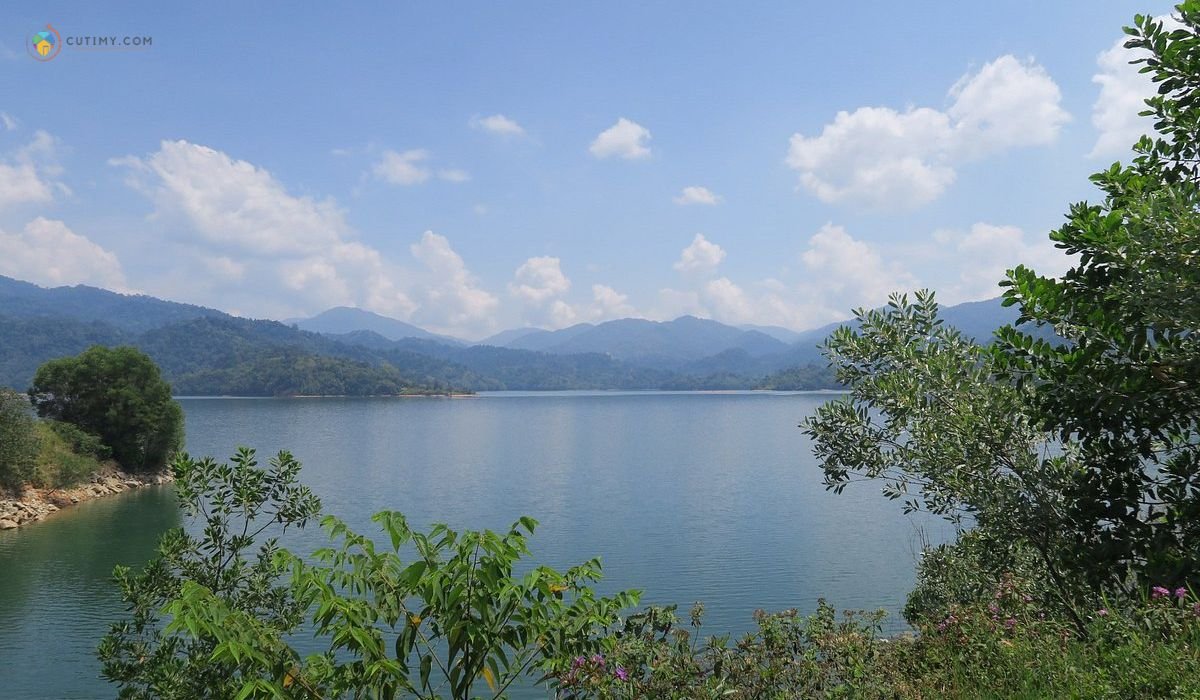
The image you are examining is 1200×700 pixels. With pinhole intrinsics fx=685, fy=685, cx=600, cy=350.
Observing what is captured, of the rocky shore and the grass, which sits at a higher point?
the grass

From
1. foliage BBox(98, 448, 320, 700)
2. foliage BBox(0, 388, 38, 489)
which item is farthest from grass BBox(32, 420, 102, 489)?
foliage BBox(98, 448, 320, 700)

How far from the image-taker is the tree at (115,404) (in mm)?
56406

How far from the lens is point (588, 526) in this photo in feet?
132

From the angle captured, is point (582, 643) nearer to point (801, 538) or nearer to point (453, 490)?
point (801, 538)

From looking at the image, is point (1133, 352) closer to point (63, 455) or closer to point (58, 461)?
point (58, 461)

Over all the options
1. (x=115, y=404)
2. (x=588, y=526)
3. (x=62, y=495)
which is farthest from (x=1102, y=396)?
(x=115, y=404)

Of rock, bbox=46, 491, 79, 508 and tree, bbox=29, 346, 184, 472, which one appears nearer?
rock, bbox=46, 491, 79, 508

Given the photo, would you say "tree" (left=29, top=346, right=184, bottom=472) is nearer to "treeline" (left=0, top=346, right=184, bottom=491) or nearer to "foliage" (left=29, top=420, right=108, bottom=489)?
"treeline" (left=0, top=346, right=184, bottom=491)

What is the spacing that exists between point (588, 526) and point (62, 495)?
3667 centimetres

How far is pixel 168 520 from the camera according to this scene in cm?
4303

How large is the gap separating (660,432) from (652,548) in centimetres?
7785

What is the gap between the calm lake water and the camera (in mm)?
25047

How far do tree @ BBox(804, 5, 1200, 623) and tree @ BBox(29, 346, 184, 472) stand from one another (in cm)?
6176

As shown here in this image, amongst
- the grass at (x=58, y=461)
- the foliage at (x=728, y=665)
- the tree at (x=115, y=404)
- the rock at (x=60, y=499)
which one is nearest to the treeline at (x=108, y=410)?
the tree at (x=115, y=404)
